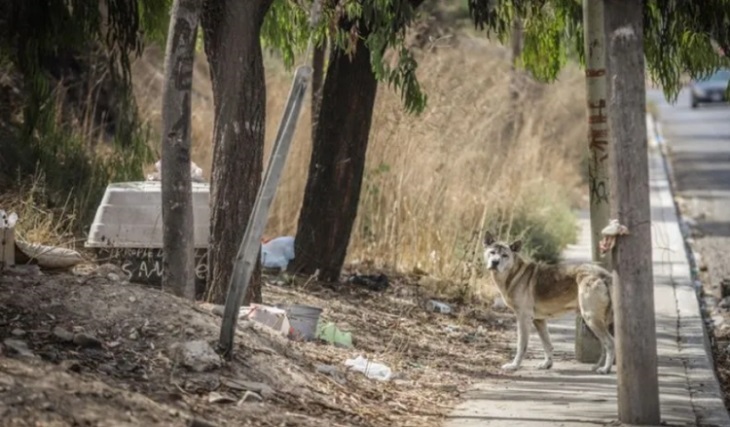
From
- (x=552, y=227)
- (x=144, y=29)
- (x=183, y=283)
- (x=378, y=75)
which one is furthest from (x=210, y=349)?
(x=552, y=227)

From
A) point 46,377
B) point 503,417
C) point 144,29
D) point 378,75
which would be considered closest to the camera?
point 46,377

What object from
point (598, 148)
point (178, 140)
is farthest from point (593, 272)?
point (178, 140)

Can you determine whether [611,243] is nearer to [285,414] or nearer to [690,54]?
[285,414]

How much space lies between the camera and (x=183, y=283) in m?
10.2

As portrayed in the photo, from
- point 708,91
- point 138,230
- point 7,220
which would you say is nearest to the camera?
point 7,220

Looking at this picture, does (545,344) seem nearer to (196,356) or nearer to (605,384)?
(605,384)

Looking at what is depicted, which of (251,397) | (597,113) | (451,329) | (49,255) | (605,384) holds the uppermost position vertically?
(597,113)

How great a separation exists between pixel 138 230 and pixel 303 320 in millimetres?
1704

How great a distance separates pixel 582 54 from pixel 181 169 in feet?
15.6

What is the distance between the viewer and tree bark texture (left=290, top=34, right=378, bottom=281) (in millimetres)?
14328

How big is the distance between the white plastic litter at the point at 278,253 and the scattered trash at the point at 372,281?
0.71m

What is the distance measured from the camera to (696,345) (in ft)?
42.3

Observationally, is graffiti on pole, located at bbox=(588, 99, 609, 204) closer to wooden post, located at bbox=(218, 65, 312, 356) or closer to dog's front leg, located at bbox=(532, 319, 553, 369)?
dog's front leg, located at bbox=(532, 319, 553, 369)

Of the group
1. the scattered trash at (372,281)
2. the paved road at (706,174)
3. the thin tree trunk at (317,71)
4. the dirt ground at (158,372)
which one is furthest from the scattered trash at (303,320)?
the thin tree trunk at (317,71)
